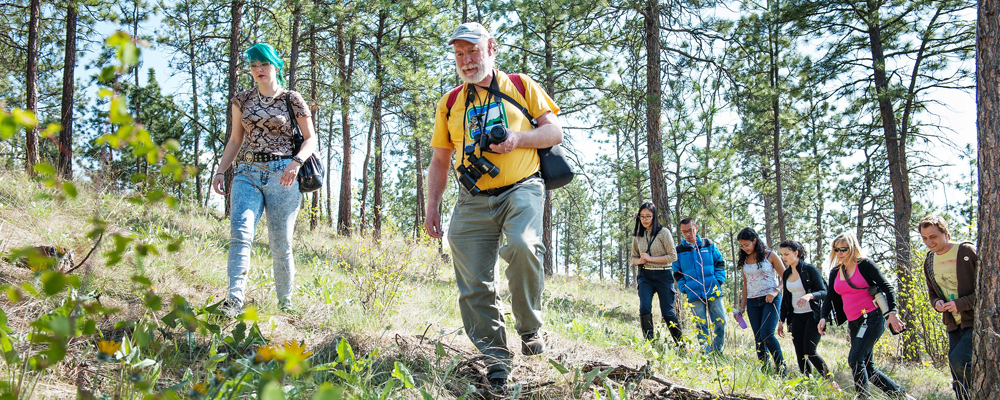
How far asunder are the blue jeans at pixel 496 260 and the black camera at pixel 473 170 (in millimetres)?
88

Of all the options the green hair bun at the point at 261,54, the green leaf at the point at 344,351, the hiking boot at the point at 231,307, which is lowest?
the green leaf at the point at 344,351

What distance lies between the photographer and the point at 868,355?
14.8ft

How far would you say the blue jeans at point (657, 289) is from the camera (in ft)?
19.0

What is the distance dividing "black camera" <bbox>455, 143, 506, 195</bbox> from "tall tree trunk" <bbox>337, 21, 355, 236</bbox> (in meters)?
9.68

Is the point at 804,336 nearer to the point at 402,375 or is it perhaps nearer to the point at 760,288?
the point at 760,288

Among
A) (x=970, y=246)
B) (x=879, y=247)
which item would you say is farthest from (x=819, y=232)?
(x=970, y=246)

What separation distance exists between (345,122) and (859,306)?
11.9 m

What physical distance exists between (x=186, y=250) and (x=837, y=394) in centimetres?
453

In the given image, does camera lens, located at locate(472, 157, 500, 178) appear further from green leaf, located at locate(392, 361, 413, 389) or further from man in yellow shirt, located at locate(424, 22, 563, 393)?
green leaf, located at locate(392, 361, 413, 389)

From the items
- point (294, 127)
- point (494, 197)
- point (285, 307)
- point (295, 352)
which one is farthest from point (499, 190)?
point (295, 352)

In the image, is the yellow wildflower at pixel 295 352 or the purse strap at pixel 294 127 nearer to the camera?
the yellow wildflower at pixel 295 352

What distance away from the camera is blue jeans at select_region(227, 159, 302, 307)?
3043 millimetres

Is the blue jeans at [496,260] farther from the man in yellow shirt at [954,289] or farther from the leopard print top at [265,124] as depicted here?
the man in yellow shirt at [954,289]

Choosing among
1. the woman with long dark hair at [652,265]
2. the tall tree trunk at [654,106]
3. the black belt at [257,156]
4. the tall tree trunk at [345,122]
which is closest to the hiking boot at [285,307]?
the black belt at [257,156]
